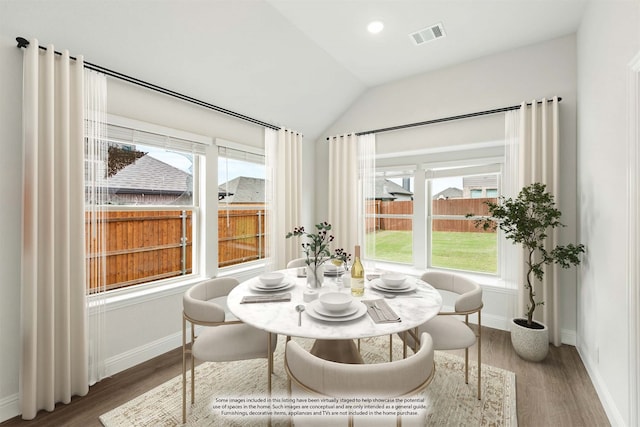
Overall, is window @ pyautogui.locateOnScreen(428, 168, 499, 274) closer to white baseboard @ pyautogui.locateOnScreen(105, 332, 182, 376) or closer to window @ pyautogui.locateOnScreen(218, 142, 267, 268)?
window @ pyautogui.locateOnScreen(218, 142, 267, 268)

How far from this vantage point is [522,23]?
2514 mm

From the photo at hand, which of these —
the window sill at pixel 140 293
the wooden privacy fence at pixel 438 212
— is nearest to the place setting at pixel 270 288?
the window sill at pixel 140 293

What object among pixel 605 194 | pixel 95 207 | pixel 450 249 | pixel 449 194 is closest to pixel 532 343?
pixel 605 194

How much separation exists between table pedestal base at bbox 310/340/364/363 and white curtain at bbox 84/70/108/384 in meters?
1.64

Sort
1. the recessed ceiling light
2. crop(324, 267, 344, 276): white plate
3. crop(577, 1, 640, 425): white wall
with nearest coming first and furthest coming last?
crop(577, 1, 640, 425): white wall → crop(324, 267, 344, 276): white plate → the recessed ceiling light

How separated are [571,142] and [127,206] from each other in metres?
4.14

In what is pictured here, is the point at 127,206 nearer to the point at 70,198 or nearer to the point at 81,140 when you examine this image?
the point at 70,198

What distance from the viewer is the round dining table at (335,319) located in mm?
1281

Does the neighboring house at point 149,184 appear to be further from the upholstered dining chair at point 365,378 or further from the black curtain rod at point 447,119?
the black curtain rod at point 447,119

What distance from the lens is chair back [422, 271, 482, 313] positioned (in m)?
1.84

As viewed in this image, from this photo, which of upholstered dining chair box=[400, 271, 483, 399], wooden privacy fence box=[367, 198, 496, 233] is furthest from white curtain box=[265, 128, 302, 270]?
upholstered dining chair box=[400, 271, 483, 399]

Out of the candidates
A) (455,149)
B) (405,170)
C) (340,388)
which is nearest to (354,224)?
(405,170)

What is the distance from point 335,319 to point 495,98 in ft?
9.90

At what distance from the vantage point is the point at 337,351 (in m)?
1.80
